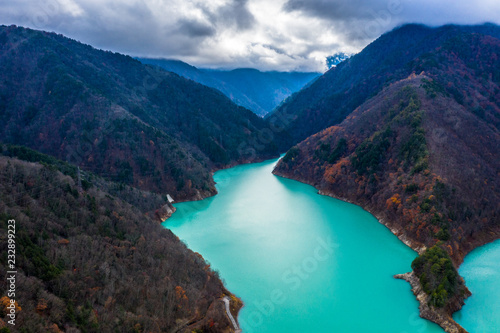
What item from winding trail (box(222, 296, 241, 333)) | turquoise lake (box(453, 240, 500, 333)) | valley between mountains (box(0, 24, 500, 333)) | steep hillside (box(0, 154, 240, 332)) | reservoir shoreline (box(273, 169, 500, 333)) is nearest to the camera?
steep hillside (box(0, 154, 240, 332))

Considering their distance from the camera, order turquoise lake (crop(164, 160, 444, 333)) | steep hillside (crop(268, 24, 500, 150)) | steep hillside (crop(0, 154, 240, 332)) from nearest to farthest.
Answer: steep hillside (crop(0, 154, 240, 332)) → turquoise lake (crop(164, 160, 444, 333)) → steep hillside (crop(268, 24, 500, 150))

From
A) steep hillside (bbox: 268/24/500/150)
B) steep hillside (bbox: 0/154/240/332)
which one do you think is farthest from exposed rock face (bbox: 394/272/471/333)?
steep hillside (bbox: 268/24/500/150)

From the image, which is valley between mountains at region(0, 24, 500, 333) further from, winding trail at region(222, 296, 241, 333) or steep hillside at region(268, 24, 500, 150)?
steep hillside at region(268, 24, 500, 150)

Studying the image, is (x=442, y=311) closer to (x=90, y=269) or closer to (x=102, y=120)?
(x=90, y=269)

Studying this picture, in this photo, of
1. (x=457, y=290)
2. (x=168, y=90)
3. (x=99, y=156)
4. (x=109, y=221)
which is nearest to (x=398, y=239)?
(x=457, y=290)

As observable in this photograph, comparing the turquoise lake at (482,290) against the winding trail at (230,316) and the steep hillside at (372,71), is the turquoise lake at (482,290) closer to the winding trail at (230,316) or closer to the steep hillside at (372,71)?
the winding trail at (230,316)

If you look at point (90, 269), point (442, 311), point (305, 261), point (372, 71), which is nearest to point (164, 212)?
point (305, 261)

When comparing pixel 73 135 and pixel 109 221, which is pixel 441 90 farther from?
pixel 73 135
